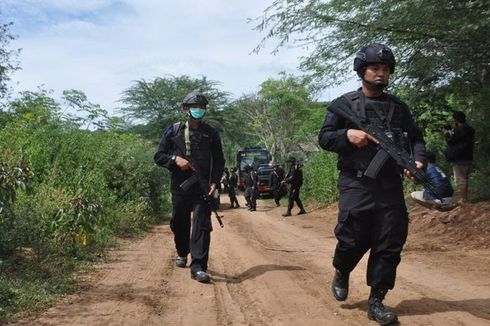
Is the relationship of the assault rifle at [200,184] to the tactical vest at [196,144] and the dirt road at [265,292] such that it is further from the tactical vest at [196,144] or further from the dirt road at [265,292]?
the dirt road at [265,292]

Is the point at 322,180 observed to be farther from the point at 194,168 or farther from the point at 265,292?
the point at 265,292

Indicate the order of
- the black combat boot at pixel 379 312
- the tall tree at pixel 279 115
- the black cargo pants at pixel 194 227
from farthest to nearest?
the tall tree at pixel 279 115, the black cargo pants at pixel 194 227, the black combat boot at pixel 379 312

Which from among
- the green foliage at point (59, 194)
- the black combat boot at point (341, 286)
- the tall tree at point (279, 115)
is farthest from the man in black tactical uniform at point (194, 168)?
the tall tree at point (279, 115)

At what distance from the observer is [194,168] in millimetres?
5977

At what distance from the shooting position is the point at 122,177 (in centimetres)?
1221

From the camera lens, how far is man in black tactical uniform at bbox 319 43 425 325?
4.09m

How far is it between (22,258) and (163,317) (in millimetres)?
2424

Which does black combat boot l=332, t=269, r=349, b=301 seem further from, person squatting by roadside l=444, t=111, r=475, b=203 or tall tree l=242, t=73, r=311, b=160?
tall tree l=242, t=73, r=311, b=160

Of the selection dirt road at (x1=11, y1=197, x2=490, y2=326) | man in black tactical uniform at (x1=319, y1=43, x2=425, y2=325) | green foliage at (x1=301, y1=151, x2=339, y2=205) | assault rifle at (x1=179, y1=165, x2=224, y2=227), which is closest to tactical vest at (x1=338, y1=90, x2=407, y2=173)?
man in black tactical uniform at (x1=319, y1=43, x2=425, y2=325)

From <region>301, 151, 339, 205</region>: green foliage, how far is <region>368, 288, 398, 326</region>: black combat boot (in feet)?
47.5

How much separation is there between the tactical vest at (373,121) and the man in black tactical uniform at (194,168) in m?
2.10

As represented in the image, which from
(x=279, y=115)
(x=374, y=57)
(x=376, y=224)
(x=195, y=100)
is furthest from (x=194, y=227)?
(x=279, y=115)

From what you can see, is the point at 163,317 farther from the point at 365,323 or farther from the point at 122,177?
the point at 122,177

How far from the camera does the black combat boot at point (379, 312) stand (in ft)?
12.9
